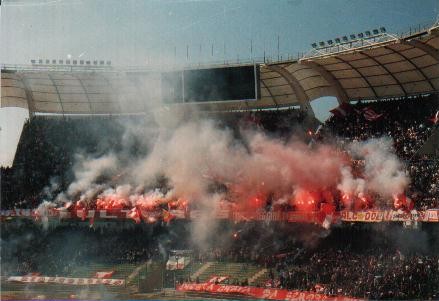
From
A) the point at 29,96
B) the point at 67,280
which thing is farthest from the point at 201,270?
the point at 29,96

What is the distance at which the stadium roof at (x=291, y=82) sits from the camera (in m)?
30.6

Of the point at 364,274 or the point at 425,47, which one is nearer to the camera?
Answer: the point at 364,274

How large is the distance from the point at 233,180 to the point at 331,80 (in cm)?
865

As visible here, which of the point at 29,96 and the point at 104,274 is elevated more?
the point at 29,96

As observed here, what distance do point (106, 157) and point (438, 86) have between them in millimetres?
20327

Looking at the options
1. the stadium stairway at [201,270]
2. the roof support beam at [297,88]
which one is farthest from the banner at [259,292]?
the roof support beam at [297,88]

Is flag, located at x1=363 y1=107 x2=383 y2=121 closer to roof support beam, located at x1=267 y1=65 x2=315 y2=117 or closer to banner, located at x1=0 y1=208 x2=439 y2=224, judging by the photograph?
roof support beam, located at x1=267 y1=65 x2=315 y2=117

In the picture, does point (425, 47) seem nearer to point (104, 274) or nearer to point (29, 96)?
point (104, 274)

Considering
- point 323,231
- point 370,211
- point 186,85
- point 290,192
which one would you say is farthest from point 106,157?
point 370,211

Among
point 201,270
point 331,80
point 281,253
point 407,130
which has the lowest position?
point 201,270

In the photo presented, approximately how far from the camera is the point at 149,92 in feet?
118

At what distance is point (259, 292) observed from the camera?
26.6m

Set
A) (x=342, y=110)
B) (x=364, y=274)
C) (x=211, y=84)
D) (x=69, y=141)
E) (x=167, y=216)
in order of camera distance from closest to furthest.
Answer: (x=364, y=274), (x=211, y=84), (x=167, y=216), (x=342, y=110), (x=69, y=141)

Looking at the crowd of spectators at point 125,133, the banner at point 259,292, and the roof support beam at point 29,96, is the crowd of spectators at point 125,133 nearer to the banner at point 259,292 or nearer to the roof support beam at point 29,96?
the roof support beam at point 29,96
